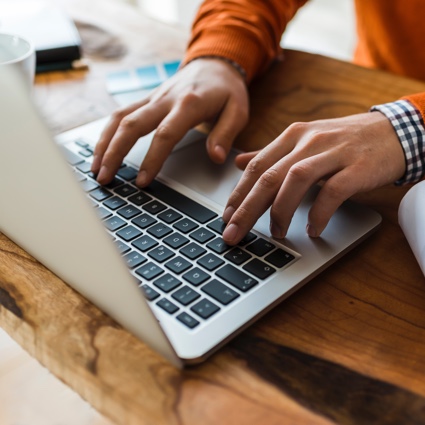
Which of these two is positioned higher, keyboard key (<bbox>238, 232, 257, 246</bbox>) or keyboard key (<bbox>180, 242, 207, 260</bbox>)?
keyboard key (<bbox>180, 242, 207, 260</bbox>)

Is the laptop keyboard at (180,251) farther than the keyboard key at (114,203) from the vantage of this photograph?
No

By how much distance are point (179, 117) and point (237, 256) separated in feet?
0.74

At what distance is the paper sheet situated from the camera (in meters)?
0.47

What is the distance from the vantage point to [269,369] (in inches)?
15.6

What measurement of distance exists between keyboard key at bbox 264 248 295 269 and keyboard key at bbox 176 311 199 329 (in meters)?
0.09

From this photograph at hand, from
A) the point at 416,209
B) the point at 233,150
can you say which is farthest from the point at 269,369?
the point at 233,150

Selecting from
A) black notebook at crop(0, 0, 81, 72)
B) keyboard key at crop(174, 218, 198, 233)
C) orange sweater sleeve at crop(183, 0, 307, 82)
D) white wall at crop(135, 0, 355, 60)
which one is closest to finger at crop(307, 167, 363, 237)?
keyboard key at crop(174, 218, 198, 233)

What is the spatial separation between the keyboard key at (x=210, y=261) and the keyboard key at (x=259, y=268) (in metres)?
0.02

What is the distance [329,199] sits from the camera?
1.64ft

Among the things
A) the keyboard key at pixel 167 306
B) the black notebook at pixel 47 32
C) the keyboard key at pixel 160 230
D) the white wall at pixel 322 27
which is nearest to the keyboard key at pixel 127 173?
the keyboard key at pixel 160 230

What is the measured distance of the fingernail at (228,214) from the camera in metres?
0.51

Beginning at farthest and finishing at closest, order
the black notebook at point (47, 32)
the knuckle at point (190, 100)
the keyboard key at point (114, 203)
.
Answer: the black notebook at point (47, 32) → the knuckle at point (190, 100) → the keyboard key at point (114, 203)

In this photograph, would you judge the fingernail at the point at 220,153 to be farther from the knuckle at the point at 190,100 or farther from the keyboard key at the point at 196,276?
the keyboard key at the point at 196,276

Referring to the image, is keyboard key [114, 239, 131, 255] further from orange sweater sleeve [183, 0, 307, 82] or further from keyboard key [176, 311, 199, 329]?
orange sweater sleeve [183, 0, 307, 82]
